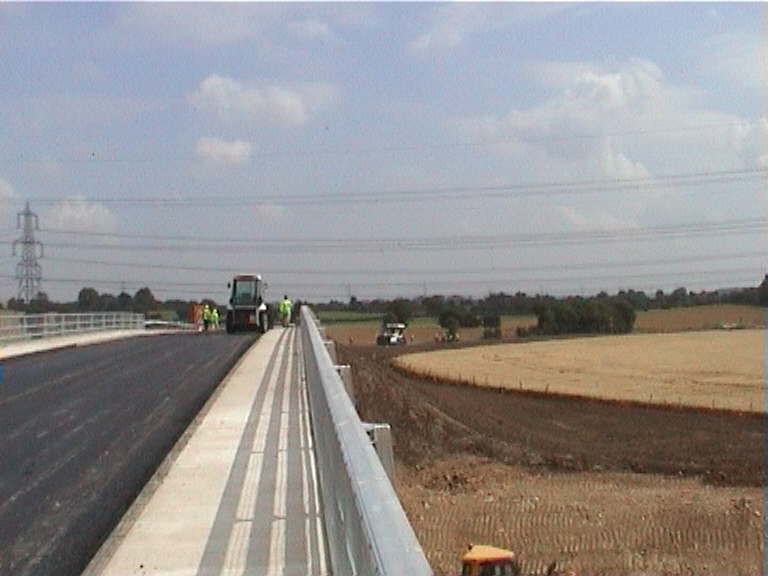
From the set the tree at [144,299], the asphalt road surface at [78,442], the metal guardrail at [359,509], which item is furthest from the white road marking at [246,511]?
the tree at [144,299]

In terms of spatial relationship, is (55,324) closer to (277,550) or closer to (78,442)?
(78,442)

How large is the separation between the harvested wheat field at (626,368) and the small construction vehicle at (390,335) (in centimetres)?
894

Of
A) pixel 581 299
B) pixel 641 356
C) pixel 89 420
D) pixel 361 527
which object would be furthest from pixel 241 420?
pixel 581 299

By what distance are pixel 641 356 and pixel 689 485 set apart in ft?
151

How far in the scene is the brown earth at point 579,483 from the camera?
21.4 metres

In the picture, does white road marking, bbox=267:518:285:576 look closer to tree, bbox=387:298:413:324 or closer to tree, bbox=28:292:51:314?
tree, bbox=28:292:51:314

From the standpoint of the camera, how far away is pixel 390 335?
90188 mm

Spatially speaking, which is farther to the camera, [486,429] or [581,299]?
[581,299]

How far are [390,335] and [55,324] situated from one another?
48.3 m

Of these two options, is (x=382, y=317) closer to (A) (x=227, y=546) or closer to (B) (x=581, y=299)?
(B) (x=581, y=299)

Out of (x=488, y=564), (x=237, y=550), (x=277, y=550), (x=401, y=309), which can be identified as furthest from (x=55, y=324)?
(x=401, y=309)

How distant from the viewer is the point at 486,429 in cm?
3631

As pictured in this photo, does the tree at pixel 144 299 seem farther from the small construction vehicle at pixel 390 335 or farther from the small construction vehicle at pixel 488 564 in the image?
the small construction vehicle at pixel 488 564

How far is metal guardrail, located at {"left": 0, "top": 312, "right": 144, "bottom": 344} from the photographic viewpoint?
1474 inches
